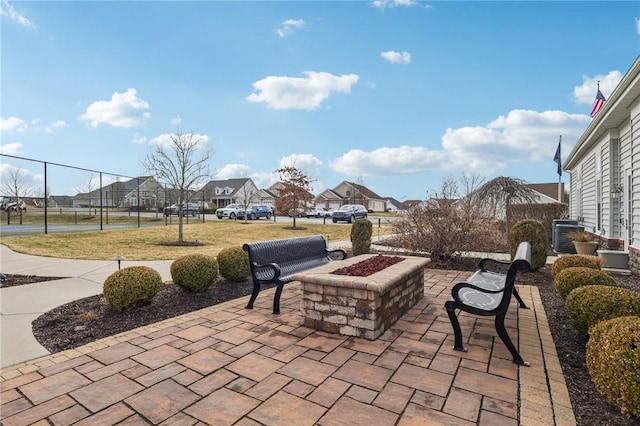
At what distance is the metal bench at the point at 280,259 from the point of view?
14.4ft

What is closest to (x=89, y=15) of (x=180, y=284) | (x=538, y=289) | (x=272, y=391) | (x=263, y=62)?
(x=263, y=62)

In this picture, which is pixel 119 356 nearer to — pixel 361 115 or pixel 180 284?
pixel 180 284

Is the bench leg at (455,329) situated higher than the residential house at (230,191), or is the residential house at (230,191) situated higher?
the residential house at (230,191)

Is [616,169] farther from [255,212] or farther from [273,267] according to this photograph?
[255,212]

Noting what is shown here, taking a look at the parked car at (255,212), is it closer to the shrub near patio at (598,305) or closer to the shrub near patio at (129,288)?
the shrub near patio at (129,288)

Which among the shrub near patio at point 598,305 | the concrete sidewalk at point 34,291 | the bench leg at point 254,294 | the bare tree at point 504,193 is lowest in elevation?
the concrete sidewalk at point 34,291

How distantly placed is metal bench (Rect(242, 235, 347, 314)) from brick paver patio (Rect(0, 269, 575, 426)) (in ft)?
2.10

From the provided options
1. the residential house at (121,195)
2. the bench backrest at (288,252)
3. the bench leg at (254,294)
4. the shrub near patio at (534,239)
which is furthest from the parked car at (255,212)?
the bench leg at (254,294)

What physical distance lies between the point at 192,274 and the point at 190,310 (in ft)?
2.03

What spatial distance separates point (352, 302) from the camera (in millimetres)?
3477

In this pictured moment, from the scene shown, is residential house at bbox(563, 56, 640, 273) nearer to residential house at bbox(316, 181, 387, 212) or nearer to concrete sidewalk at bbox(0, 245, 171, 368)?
concrete sidewalk at bbox(0, 245, 171, 368)

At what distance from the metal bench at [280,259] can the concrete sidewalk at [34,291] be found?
2.25 m

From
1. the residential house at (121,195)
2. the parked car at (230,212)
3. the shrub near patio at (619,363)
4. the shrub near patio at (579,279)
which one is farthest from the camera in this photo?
the parked car at (230,212)

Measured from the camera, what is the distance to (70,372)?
275 centimetres
